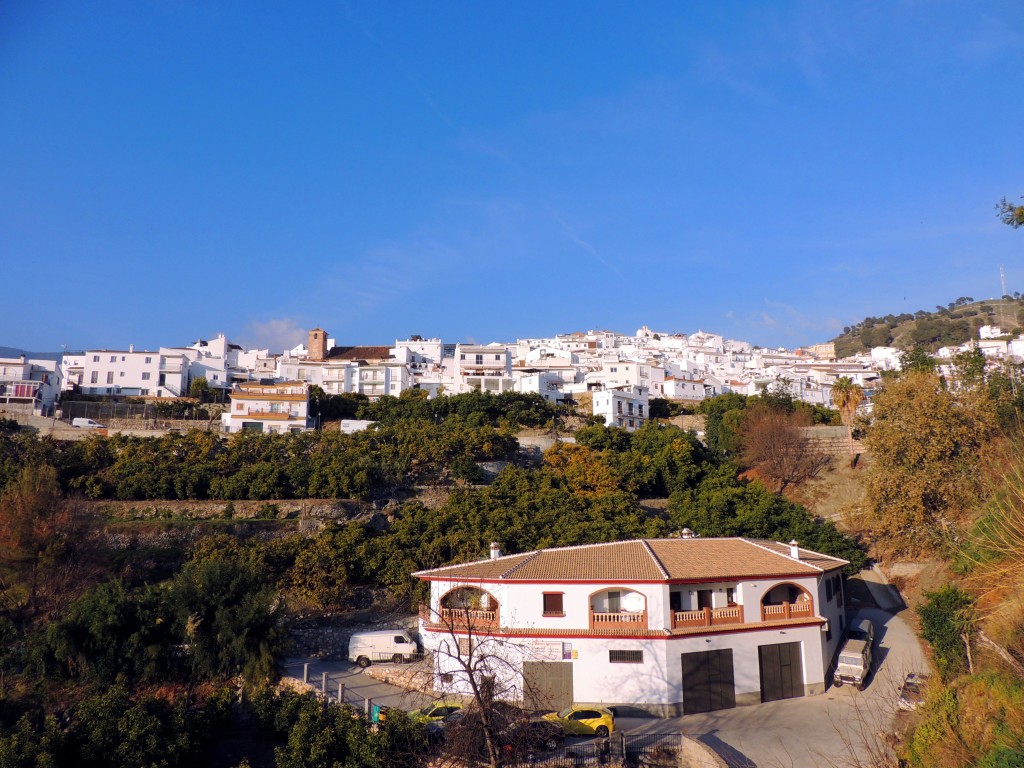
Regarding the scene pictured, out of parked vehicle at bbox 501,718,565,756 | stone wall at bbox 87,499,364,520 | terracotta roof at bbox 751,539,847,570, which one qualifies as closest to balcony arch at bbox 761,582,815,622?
terracotta roof at bbox 751,539,847,570

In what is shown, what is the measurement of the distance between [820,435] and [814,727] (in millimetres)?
30411

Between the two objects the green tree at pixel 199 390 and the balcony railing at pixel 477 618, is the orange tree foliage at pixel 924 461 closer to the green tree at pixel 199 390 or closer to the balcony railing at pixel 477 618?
the balcony railing at pixel 477 618

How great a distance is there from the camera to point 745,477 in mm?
42312

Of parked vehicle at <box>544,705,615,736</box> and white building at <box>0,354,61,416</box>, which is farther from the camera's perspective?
white building at <box>0,354,61,416</box>

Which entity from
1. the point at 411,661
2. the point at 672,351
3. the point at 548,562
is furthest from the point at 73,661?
the point at 672,351

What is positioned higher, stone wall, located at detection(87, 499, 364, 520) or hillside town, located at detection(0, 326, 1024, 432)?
hillside town, located at detection(0, 326, 1024, 432)

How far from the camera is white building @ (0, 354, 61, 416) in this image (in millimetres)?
49812

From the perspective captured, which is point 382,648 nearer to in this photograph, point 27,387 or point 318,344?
point 27,387

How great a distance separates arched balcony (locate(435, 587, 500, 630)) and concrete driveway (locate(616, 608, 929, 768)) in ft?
13.9

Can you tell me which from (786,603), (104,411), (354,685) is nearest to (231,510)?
(354,685)

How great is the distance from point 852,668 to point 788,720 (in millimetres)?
4036

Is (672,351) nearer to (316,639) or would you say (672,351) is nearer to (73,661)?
(316,639)

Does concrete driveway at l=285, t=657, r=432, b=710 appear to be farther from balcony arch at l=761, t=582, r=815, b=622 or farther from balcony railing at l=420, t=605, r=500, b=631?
balcony arch at l=761, t=582, r=815, b=622

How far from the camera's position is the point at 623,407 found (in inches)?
2256
